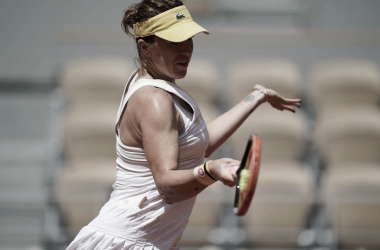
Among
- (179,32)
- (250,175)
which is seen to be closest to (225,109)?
(179,32)

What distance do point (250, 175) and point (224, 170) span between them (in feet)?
0.49

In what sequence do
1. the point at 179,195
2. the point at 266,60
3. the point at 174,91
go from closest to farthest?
the point at 179,195 < the point at 174,91 < the point at 266,60

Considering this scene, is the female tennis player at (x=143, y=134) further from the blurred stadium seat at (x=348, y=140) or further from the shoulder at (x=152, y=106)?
the blurred stadium seat at (x=348, y=140)

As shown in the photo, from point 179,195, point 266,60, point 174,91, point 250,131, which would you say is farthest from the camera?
point 266,60

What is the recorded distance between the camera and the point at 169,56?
2.30 m

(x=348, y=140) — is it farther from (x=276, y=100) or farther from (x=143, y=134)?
(x=143, y=134)

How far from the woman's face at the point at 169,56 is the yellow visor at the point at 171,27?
46 mm

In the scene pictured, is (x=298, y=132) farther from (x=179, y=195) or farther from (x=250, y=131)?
(x=179, y=195)

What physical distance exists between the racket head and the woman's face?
0.53 metres

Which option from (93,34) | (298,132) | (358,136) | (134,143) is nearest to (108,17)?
(93,34)

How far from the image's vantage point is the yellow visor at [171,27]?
223 centimetres

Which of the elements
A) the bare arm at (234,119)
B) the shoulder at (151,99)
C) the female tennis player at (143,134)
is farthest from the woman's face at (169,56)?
the bare arm at (234,119)

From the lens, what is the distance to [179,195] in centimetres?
206

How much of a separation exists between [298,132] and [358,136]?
472 millimetres
